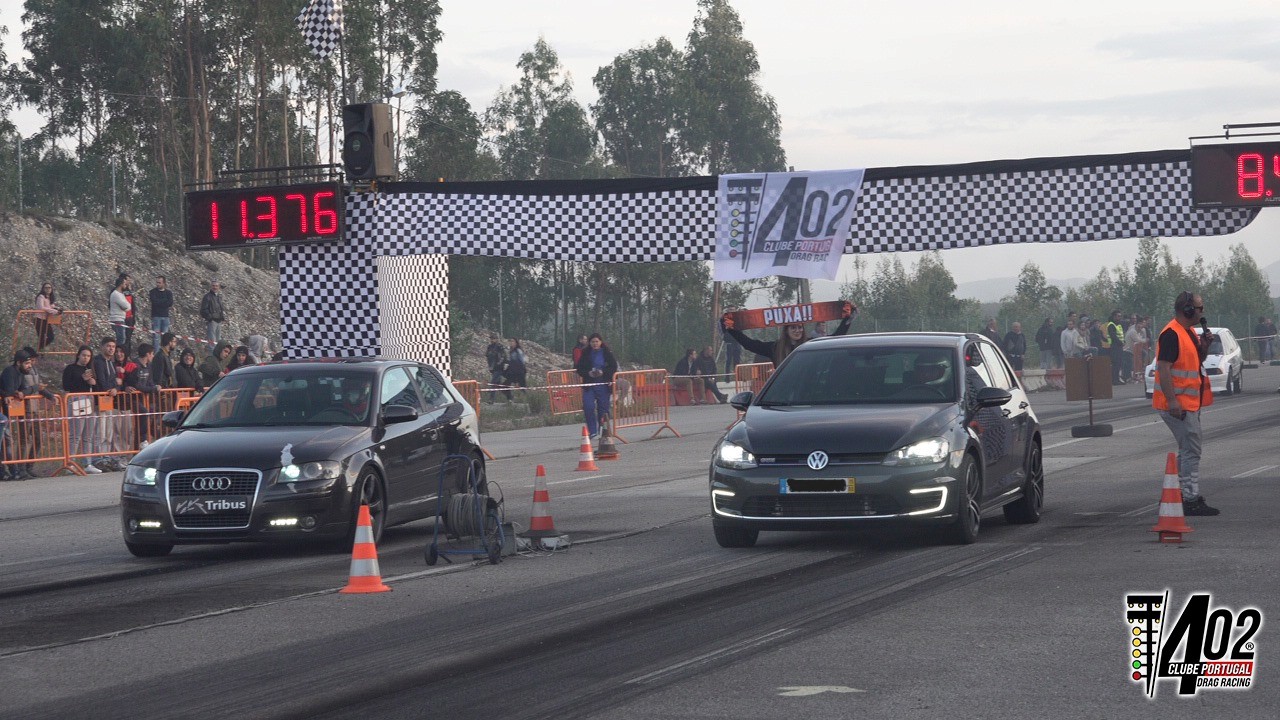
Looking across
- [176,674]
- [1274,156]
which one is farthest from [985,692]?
[1274,156]

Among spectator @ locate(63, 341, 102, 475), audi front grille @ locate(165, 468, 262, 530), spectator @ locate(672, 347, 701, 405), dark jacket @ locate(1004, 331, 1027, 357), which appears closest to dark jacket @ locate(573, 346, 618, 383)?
spectator @ locate(63, 341, 102, 475)

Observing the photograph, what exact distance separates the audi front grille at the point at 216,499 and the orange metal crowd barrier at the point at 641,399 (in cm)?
1742

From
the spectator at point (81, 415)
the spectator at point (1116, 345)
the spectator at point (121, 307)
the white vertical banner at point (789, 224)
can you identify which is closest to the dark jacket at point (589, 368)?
the white vertical banner at point (789, 224)

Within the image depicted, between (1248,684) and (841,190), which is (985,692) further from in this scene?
(841,190)

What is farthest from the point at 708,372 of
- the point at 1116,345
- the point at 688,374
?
the point at 1116,345

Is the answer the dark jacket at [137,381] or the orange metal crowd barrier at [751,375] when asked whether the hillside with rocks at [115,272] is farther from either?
the dark jacket at [137,381]

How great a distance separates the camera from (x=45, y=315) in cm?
3569

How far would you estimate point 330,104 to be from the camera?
70.1 meters

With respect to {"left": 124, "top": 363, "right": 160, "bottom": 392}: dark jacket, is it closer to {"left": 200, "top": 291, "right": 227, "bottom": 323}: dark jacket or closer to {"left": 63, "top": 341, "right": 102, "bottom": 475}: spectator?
{"left": 63, "top": 341, "right": 102, "bottom": 475}: spectator

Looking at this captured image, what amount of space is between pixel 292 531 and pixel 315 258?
39.0 feet

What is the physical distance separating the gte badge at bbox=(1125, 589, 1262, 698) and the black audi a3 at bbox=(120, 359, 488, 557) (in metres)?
5.24

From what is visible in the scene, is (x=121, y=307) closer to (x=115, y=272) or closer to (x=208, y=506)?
(x=115, y=272)

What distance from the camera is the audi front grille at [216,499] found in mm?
11969

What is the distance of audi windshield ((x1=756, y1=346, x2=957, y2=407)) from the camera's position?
12.5 m
